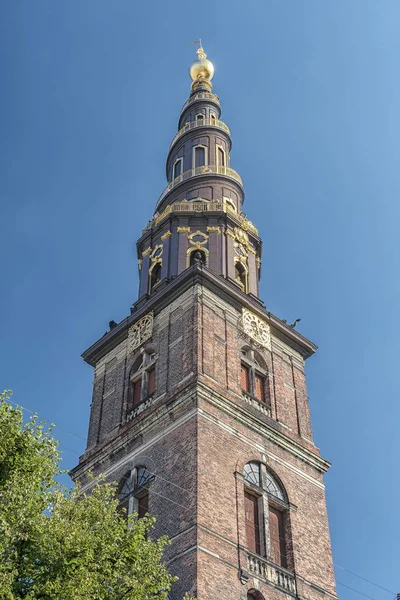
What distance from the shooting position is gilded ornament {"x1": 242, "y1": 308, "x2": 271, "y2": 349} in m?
37.3

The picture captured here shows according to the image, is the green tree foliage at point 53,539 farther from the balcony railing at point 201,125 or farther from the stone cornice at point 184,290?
the balcony railing at point 201,125

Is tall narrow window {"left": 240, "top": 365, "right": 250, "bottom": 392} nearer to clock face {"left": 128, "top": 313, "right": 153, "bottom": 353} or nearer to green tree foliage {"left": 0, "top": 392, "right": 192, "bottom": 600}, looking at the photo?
clock face {"left": 128, "top": 313, "right": 153, "bottom": 353}

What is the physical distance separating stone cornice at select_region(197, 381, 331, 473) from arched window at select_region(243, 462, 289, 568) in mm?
1537

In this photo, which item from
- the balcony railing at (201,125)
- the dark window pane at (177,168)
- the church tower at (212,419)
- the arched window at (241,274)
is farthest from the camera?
the balcony railing at (201,125)

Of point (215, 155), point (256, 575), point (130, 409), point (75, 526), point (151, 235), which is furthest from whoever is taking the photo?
point (215, 155)

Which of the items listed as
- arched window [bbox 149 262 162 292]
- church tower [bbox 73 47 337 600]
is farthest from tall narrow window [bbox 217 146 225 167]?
arched window [bbox 149 262 162 292]

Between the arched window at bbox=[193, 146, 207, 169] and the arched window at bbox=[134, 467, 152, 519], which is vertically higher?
the arched window at bbox=[193, 146, 207, 169]

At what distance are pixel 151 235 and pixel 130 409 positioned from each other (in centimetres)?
1106

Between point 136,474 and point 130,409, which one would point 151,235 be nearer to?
point 130,409

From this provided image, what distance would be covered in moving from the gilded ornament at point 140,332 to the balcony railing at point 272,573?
37.6ft

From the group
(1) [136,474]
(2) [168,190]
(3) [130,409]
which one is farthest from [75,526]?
(2) [168,190]

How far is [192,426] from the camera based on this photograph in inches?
1217

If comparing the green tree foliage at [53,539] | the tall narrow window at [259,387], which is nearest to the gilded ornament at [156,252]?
the tall narrow window at [259,387]

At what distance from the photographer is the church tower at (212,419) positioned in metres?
28.6
